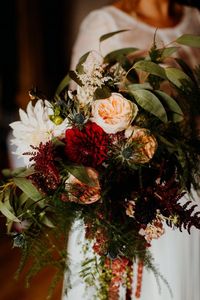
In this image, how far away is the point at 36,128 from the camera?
0.81 m

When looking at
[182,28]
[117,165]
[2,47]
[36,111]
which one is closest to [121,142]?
[117,165]

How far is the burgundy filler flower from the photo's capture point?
767 mm

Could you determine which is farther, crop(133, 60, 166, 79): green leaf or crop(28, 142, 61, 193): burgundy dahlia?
crop(133, 60, 166, 79): green leaf

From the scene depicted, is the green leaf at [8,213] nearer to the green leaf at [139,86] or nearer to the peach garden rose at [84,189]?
the peach garden rose at [84,189]

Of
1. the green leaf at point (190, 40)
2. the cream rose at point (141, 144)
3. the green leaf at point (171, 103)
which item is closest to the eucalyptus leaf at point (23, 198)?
the cream rose at point (141, 144)

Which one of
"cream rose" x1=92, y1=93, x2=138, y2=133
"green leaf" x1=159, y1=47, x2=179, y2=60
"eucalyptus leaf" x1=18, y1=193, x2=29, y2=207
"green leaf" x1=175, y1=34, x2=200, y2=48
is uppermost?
"green leaf" x1=175, y1=34, x2=200, y2=48

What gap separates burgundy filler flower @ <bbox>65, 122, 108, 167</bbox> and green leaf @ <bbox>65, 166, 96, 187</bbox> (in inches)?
0.9

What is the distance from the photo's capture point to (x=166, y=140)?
86 cm

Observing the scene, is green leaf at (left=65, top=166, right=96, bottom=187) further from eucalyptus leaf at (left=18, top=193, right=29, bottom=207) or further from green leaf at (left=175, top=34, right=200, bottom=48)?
green leaf at (left=175, top=34, right=200, bottom=48)

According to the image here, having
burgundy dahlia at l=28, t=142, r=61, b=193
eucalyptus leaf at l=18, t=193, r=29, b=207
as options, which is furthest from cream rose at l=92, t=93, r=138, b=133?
eucalyptus leaf at l=18, t=193, r=29, b=207

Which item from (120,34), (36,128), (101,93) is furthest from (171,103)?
(120,34)

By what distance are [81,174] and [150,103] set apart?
0.68ft

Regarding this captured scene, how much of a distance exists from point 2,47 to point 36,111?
10.1 ft

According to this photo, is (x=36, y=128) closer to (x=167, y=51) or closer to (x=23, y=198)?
(x=23, y=198)
